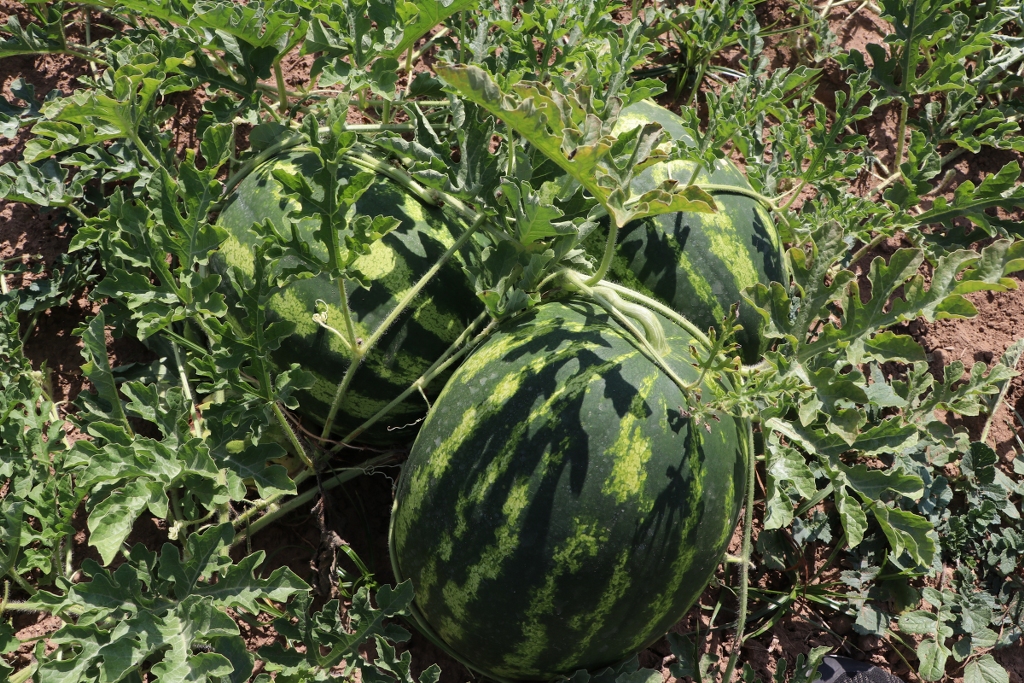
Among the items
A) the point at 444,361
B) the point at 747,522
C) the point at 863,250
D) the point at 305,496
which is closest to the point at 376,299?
the point at 444,361

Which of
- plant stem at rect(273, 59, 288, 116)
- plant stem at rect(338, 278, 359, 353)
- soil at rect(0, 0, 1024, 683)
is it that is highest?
plant stem at rect(273, 59, 288, 116)

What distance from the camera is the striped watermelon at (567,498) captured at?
6.62ft

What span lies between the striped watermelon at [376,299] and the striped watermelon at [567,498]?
245 mm

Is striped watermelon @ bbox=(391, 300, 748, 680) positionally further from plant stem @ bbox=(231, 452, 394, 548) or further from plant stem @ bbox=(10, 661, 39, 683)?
plant stem @ bbox=(10, 661, 39, 683)

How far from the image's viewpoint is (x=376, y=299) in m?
2.37

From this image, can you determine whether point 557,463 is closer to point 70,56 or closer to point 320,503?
point 320,503

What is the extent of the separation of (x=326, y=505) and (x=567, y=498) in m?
1.03

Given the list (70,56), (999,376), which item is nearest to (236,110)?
(70,56)

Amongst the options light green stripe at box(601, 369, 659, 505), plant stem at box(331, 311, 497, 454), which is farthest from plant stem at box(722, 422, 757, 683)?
plant stem at box(331, 311, 497, 454)

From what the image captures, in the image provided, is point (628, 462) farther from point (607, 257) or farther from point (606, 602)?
point (607, 257)

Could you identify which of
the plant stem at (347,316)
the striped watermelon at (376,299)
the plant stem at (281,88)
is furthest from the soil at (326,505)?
the plant stem at (281,88)

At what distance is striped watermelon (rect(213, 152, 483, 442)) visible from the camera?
237cm

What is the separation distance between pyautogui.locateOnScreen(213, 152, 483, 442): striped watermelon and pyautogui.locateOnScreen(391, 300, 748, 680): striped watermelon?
0.24 m

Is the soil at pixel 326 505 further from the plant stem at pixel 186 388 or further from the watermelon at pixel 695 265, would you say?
the watermelon at pixel 695 265
